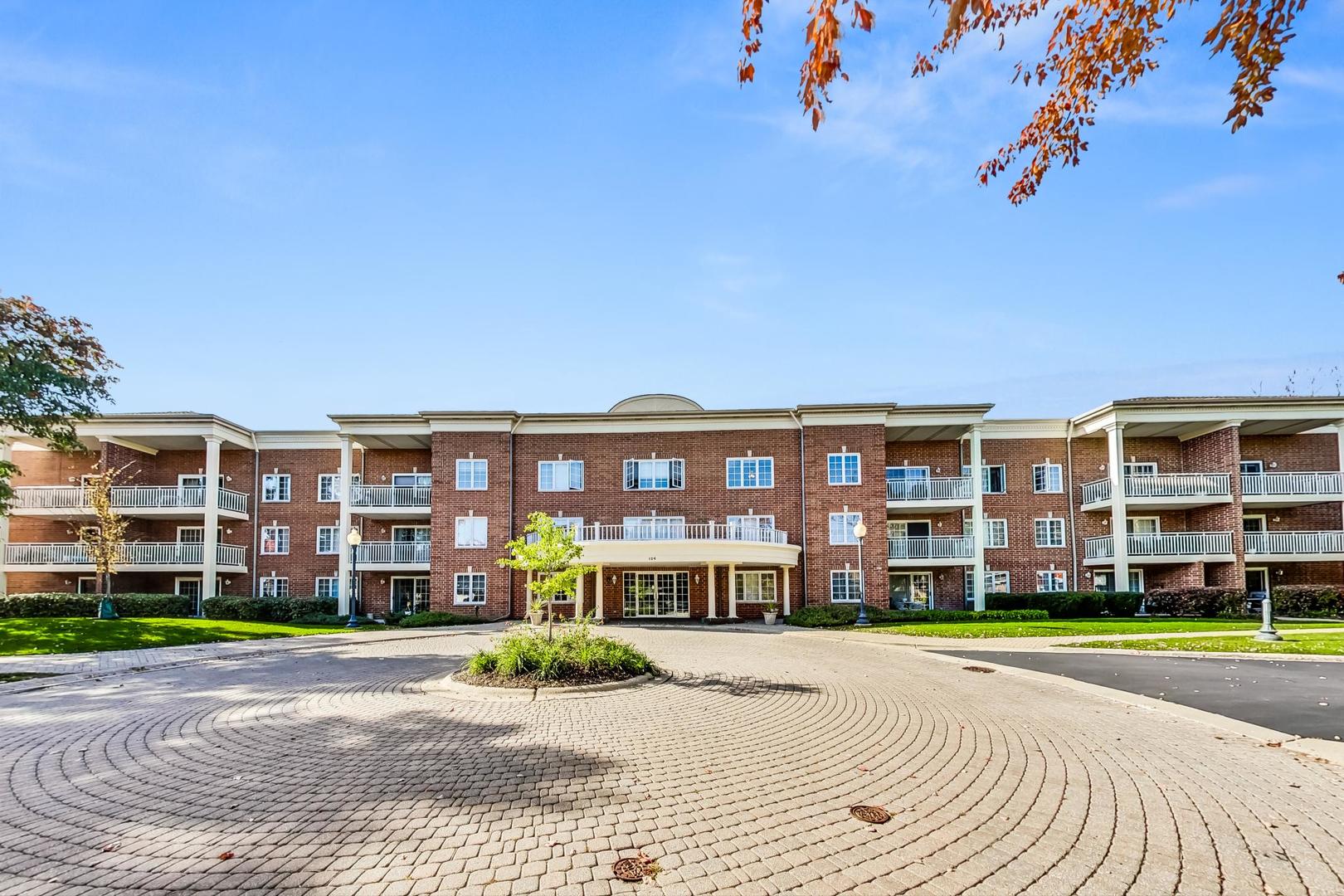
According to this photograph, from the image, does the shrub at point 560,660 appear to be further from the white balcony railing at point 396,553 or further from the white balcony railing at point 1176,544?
the white balcony railing at point 1176,544

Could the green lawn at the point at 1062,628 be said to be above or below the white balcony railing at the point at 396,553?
below

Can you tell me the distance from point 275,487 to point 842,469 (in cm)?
2532

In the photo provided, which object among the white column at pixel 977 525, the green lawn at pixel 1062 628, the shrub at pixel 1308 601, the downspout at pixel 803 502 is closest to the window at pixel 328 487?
the downspout at pixel 803 502

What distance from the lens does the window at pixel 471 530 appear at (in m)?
27.5

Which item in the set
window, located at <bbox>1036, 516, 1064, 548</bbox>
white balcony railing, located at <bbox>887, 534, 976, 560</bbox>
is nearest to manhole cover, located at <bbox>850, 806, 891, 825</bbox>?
white balcony railing, located at <bbox>887, 534, 976, 560</bbox>

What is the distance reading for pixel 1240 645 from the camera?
1465 cm

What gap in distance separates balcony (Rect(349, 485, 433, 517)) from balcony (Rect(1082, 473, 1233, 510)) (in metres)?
28.0

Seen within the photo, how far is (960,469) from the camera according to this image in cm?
2953

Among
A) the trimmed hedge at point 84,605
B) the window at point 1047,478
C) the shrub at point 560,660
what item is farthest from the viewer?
the window at point 1047,478

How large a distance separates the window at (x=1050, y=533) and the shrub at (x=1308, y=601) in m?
6.96

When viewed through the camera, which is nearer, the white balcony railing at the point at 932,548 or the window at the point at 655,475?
the white balcony railing at the point at 932,548

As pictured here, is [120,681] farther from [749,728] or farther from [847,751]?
[847,751]

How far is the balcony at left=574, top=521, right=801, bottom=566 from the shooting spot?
81.9 ft

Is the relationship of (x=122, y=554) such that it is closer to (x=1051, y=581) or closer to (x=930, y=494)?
(x=930, y=494)
